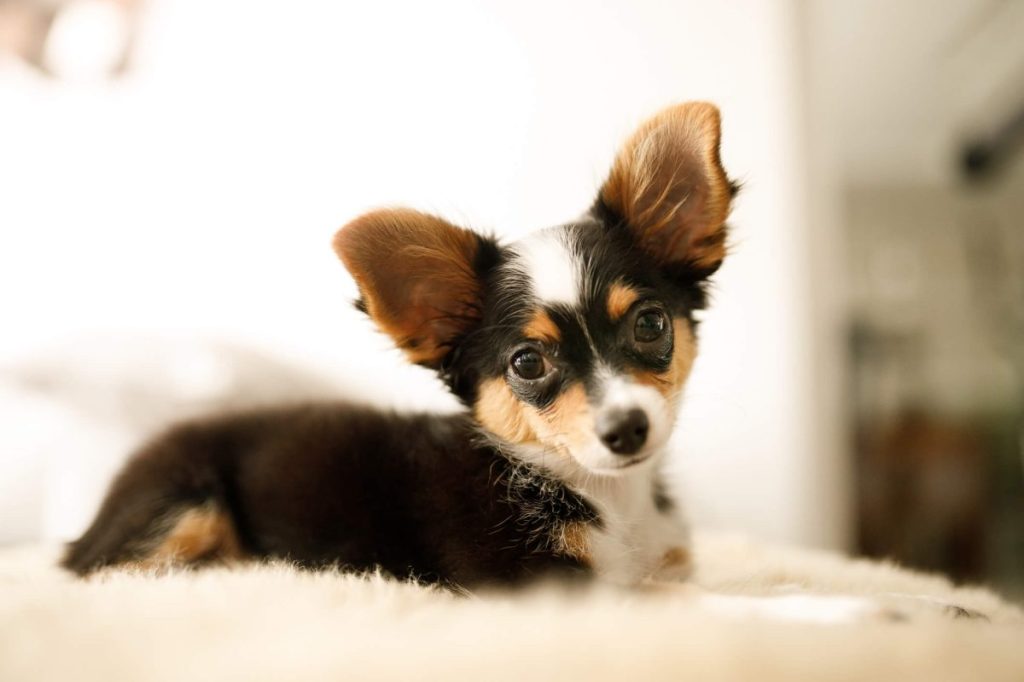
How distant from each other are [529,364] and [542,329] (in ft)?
0.20

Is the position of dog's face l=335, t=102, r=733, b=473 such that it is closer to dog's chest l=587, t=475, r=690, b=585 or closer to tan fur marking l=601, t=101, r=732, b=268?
tan fur marking l=601, t=101, r=732, b=268

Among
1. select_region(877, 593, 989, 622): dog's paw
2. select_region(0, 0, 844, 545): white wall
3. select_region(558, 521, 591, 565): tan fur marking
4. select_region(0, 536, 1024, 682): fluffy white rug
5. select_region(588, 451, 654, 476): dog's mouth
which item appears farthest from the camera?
select_region(0, 0, 844, 545): white wall

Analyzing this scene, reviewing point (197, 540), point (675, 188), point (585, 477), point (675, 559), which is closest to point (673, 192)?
point (675, 188)

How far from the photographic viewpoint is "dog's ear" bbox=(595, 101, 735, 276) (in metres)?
1.11

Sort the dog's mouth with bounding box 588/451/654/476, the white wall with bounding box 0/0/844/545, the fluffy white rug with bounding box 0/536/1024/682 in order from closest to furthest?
Result: the fluffy white rug with bounding box 0/536/1024/682
the dog's mouth with bounding box 588/451/654/476
the white wall with bounding box 0/0/844/545

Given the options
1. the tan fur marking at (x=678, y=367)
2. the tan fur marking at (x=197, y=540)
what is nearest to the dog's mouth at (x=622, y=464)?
the tan fur marking at (x=678, y=367)

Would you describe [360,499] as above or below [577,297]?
below

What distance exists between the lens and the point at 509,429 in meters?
1.18

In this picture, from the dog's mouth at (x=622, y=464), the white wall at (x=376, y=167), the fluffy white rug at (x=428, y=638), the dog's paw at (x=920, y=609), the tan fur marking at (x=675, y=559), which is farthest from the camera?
the white wall at (x=376, y=167)

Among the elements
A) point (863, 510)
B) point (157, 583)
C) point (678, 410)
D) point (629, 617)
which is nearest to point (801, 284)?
point (678, 410)

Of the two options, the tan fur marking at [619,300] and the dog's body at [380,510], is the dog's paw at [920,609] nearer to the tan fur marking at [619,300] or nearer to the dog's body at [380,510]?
the dog's body at [380,510]

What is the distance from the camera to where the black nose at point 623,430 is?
97cm

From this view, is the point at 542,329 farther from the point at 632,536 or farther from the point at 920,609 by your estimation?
the point at 920,609

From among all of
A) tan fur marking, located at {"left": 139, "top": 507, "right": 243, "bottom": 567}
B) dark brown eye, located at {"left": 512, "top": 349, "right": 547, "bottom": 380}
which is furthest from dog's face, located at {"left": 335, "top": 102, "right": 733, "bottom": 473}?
tan fur marking, located at {"left": 139, "top": 507, "right": 243, "bottom": 567}
